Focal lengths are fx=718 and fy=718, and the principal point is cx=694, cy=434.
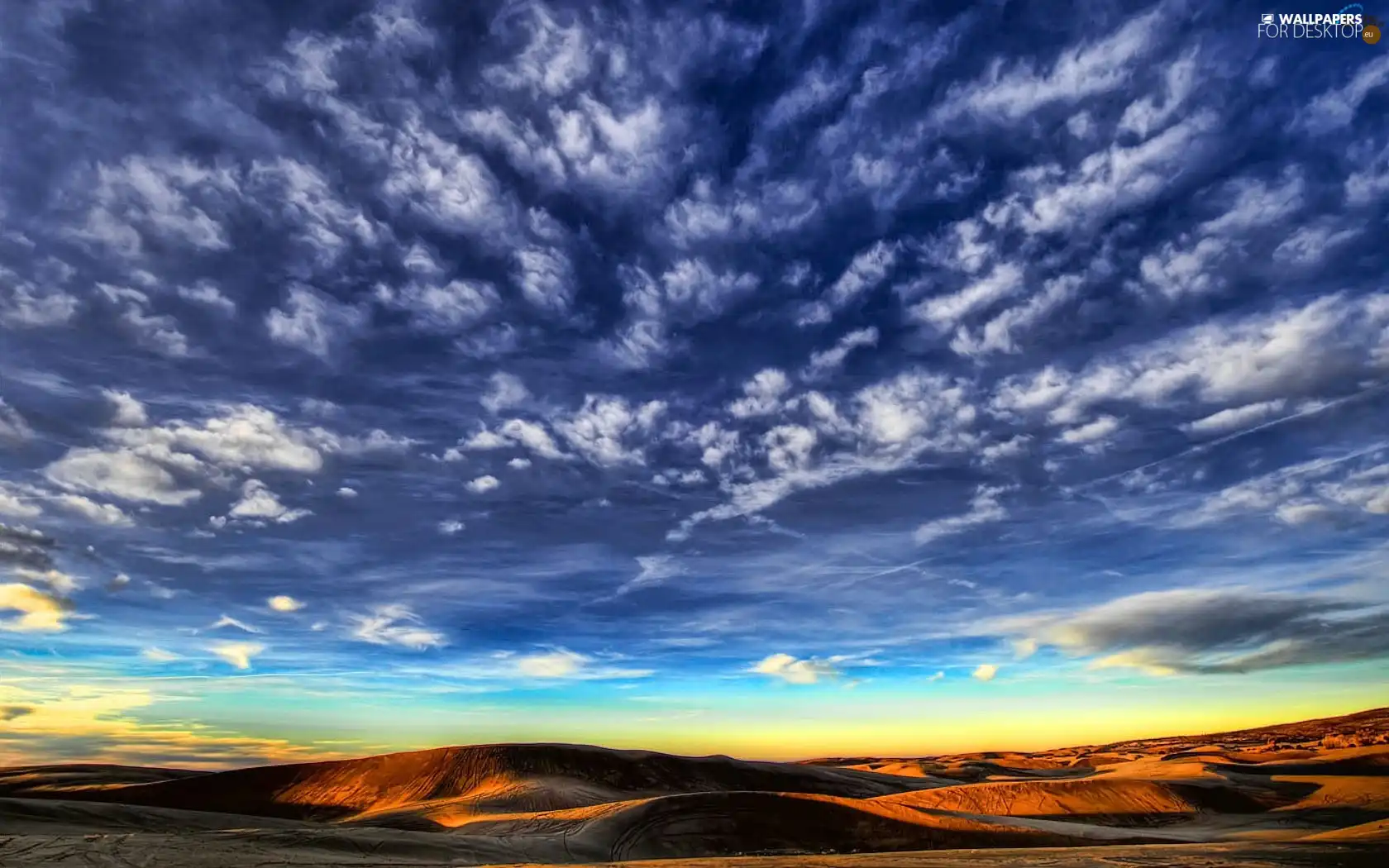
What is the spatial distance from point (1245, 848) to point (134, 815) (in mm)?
34307

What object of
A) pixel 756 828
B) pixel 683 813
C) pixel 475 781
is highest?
pixel 683 813

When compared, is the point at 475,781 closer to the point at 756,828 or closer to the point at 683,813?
the point at 683,813

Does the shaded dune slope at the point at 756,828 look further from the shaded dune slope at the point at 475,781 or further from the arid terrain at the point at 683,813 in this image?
the shaded dune slope at the point at 475,781

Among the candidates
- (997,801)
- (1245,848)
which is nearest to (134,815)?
(1245,848)

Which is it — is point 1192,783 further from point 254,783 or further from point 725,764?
point 254,783

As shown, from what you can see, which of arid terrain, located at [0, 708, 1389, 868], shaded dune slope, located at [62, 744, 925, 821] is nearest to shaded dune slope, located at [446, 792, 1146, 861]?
arid terrain, located at [0, 708, 1389, 868]

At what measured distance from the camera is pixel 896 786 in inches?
2355

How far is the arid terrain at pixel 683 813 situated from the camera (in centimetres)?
1820

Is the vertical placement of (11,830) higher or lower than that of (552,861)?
higher

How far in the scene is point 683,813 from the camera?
3036cm

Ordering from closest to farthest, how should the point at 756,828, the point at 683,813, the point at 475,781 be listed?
1. the point at 756,828
2. the point at 683,813
3. the point at 475,781

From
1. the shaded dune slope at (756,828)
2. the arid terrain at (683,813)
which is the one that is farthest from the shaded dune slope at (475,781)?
the shaded dune slope at (756,828)

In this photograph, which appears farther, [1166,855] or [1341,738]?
[1341,738]

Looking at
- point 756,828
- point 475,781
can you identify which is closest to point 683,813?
point 756,828
